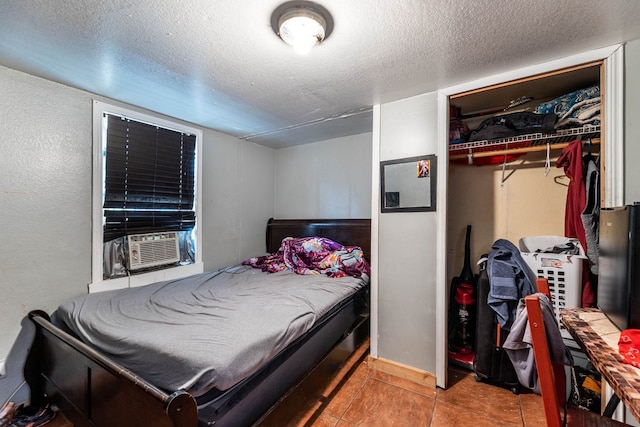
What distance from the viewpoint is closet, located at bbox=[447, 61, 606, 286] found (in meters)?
1.84

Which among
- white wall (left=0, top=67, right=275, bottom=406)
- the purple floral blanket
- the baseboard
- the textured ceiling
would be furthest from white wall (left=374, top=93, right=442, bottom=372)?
white wall (left=0, top=67, right=275, bottom=406)

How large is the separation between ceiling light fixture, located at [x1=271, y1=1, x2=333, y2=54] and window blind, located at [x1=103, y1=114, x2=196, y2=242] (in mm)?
1756

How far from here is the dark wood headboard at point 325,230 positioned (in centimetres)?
290

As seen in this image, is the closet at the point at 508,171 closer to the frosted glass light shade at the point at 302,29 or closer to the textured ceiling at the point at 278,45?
the textured ceiling at the point at 278,45

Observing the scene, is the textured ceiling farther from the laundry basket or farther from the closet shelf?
the laundry basket

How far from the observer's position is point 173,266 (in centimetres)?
254

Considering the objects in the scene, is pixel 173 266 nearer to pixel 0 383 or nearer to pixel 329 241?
pixel 0 383

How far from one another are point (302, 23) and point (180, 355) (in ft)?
5.28

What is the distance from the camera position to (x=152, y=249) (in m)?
2.37

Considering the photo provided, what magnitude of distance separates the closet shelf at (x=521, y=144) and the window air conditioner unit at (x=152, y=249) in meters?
2.74

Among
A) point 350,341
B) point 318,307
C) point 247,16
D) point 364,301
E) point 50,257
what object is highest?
point 247,16

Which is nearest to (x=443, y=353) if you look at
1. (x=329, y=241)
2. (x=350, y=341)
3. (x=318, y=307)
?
(x=350, y=341)

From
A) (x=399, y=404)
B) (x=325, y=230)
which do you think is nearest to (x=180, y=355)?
(x=399, y=404)

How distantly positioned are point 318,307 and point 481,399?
1317 millimetres
